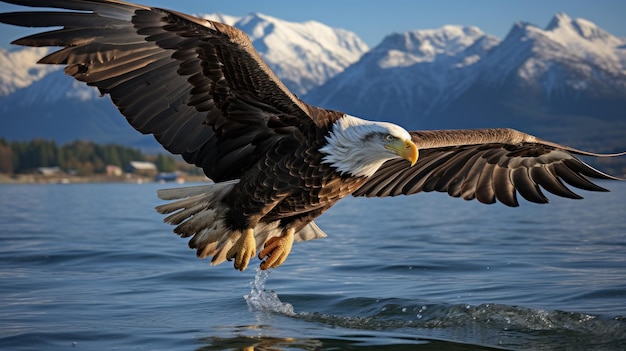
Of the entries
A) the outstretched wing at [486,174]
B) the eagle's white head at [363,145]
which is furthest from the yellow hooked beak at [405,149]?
the outstretched wing at [486,174]

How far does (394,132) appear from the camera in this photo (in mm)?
6102

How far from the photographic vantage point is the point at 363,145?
6.20 m

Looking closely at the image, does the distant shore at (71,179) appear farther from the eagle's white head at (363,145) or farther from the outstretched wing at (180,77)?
the eagle's white head at (363,145)

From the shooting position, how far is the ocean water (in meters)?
6.45

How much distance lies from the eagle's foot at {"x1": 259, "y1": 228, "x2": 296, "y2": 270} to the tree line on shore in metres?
91.4

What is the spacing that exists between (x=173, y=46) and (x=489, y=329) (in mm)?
3141

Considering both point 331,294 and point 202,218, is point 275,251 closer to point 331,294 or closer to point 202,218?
point 202,218

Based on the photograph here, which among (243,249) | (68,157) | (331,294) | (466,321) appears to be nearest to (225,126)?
(243,249)

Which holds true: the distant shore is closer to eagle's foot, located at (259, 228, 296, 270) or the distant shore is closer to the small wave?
the small wave

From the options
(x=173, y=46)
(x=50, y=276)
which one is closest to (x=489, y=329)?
(x=173, y=46)

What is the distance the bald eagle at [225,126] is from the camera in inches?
Result: 231

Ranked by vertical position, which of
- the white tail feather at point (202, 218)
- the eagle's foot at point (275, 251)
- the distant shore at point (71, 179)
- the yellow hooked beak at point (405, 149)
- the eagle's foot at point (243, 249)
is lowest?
the distant shore at point (71, 179)

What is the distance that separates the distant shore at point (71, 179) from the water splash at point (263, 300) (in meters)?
83.1

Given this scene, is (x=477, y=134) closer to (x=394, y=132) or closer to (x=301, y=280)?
(x=394, y=132)
